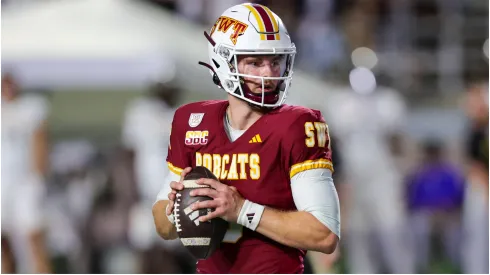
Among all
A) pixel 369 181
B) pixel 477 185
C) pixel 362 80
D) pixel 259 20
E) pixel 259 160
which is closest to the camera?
pixel 259 160

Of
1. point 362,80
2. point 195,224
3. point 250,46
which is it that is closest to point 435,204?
point 362,80

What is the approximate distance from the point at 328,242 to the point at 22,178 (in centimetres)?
477

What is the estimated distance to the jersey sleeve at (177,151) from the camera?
393 cm

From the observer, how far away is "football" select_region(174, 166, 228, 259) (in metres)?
3.67

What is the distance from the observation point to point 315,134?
12.3 ft

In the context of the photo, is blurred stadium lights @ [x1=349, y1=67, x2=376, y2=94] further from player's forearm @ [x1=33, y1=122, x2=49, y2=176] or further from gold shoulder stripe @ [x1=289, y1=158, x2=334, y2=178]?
gold shoulder stripe @ [x1=289, y1=158, x2=334, y2=178]

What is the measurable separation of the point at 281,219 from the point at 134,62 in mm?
5858

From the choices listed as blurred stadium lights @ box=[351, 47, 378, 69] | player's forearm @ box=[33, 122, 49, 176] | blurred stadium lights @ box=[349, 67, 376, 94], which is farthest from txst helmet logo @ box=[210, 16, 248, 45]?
blurred stadium lights @ box=[351, 47, 378, 69]

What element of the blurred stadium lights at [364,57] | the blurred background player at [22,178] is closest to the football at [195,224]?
the blurred background player at [22,178]

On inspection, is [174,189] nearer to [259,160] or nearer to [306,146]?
[259,160]

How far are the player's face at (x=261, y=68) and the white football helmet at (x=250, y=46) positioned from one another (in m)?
0.01

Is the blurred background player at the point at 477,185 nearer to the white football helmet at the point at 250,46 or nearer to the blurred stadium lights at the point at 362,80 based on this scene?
the blurred stadium lights at the point at 362,80

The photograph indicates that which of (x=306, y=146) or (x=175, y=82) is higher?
(x=306, y=146)

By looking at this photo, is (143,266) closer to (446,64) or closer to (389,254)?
(389,254)
